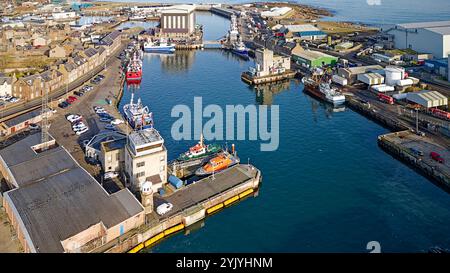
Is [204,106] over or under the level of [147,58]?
under

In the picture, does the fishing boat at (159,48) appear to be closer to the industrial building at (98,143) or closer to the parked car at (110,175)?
the industrial building at (98,143)

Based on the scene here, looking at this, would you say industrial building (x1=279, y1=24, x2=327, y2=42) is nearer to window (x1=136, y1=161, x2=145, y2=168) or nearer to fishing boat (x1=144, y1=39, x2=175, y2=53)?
fishing boat (x1=144, y1=39, x2=175, y2=53)

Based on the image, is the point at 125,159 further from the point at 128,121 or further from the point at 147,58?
the point at 147,58

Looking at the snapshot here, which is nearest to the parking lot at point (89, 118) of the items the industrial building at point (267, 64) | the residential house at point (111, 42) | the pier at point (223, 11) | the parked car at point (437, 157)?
the residential house at point (111, 42)

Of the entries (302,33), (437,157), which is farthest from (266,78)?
(437,157)

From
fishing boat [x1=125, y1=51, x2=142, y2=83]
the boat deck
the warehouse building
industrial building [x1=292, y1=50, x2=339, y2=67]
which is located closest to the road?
fishing boat [x1=125, y1=51, x2=142, y2=83]

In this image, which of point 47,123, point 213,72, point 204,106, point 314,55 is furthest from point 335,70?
point 47,123
